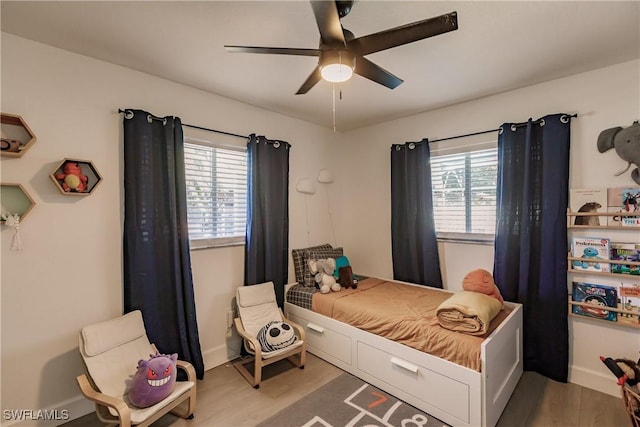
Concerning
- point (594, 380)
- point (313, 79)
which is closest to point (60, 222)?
point (313, 79)

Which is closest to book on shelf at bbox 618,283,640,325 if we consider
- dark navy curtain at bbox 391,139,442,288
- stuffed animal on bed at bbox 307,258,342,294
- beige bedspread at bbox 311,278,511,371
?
beige bedspread at bbox 311,278,511,371

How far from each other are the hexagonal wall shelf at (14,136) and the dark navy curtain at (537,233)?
375 centimetres

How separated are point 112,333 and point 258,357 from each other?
1104mm

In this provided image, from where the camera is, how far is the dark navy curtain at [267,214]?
308cm

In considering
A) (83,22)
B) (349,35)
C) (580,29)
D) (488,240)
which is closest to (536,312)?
(488,240)

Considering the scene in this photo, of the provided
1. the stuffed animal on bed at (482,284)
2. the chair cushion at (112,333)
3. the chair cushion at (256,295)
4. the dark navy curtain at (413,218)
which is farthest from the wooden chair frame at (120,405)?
the dark navy curtain at (413,218)

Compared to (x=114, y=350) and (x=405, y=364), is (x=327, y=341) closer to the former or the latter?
(x=405, y=364)

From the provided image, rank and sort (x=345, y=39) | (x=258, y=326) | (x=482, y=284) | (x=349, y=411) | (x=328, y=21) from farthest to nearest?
(x=258, y=326)
(x=482, y=284)
(x=349, y=411)
(x=345, y=39)
(x=328, y=21)

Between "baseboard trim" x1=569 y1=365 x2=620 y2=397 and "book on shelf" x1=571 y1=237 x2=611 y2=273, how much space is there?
34.3 inches

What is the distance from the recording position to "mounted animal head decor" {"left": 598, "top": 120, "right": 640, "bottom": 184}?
7.20 ft

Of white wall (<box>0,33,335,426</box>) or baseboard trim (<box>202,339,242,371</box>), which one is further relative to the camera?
baseboard trim (<box>202,339,242,371</box>)

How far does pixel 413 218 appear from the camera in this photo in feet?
11.1

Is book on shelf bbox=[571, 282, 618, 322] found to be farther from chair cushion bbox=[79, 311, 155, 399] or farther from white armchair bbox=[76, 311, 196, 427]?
chair cushion bbox=[79, 311, 155, 399]

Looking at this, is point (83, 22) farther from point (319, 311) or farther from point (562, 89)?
point (562, 89)
